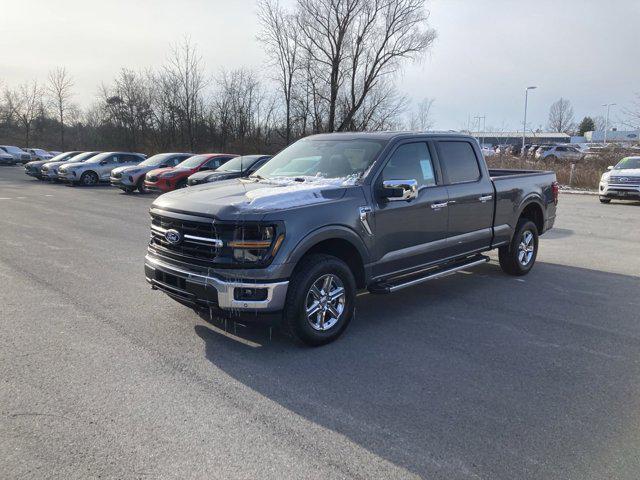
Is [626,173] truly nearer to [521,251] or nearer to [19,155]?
[521,251]

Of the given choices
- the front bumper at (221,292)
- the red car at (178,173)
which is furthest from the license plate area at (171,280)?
the red car at (178,173)

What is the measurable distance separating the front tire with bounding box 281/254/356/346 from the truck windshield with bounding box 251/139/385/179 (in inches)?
42.6

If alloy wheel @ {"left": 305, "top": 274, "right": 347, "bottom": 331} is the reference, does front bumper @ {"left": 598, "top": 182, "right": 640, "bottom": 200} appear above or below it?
above

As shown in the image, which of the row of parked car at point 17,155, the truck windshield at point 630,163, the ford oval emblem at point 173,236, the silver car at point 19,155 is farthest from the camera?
the silver car at point 19,155

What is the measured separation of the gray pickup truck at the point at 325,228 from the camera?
13.9 ft

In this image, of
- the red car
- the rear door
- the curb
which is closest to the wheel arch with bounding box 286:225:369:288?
the rear door

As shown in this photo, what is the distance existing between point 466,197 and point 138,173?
17.0 metres

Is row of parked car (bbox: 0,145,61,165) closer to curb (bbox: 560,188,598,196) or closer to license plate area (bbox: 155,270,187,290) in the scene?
curb (bbox: 560,188,598,196)

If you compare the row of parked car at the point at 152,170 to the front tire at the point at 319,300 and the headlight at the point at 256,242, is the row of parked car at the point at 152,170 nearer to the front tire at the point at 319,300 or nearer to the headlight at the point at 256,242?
the front tire at the point at 319,300

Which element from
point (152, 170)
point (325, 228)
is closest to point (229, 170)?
point (152, 170)

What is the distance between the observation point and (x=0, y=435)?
312cm

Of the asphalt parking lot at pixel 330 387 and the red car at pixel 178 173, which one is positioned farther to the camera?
the red car at pixel 178 173

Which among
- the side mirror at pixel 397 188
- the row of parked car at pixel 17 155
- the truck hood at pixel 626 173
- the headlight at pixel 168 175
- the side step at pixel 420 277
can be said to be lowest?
the side step at pixel 420 277

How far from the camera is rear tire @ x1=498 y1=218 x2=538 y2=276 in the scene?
288 inches
